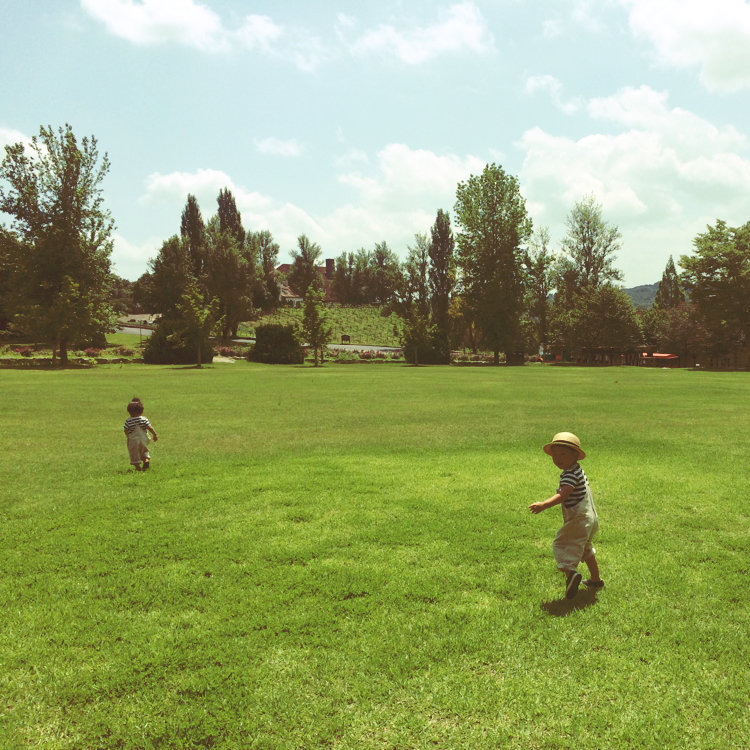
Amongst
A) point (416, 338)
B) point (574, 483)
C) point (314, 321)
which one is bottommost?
Result: point (574, 483)

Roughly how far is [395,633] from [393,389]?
81.1 feet

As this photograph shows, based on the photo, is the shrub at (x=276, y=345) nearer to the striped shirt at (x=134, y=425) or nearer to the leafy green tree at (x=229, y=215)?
the leafy green tree at (x=229, y=215)

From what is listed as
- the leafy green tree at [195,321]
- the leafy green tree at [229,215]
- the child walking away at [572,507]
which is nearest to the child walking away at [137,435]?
the child walking away at [572,507]

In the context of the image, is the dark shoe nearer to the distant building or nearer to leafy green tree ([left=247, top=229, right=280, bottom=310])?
leafy green tree ([left=247, top=229, right=280, bottom=310])

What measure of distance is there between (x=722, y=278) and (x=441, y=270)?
35.4 metres

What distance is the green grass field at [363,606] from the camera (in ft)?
11.7

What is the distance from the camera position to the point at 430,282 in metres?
76.9

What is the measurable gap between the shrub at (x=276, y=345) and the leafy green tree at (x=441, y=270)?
941 inches

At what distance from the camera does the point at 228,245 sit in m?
73.9

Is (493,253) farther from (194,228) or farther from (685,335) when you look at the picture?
(194,228)

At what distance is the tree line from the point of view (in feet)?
173

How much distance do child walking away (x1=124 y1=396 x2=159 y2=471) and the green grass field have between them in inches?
17.0

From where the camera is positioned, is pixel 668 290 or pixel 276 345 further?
pixel 668 290

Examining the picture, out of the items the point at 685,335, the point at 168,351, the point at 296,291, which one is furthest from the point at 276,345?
the point at 296,291
